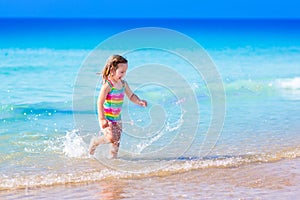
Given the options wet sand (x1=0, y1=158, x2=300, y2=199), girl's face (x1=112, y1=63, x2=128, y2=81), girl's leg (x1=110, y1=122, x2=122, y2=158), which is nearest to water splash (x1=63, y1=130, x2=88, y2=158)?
girl's leg (x1=110, y1=122, x2=122, y2=158)

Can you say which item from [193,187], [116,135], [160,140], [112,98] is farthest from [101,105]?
[160,140]

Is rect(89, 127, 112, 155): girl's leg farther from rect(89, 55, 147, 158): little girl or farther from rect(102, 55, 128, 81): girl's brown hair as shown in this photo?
rect(102, 55, 128, 81): girl's brown hair

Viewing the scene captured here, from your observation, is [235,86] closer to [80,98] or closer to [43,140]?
[80,98]

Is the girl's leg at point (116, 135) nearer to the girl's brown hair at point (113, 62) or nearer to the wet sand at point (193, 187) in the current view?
the girl's brown hair at point (113, 62)

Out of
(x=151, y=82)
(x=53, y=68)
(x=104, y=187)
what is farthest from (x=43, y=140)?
(x=53, y=68)

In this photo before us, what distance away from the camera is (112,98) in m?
6.95

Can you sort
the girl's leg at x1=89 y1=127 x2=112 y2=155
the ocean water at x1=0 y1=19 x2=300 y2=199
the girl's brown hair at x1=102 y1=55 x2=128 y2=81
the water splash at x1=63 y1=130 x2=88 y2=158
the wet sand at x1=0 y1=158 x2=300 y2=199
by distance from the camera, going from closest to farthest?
the wet sand at x1=0 y1=158 x2=300 y2=199 < the ocean water at x1=0 y1=19 x2=300 y2=199 < the girl's brown hair at x1=102 y1=55 x2=128 y2=81 < the girl's leg at x1=89 y1=127 x2=112 y2=155 < the water splash at x1=63 y1=130 x2=88 y2=158

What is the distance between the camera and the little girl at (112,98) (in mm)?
6809

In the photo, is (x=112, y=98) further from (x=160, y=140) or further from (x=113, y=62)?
(x=160, y=140)

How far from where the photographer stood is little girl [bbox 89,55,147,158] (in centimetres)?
681

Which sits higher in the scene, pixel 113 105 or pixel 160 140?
pixel 113 105

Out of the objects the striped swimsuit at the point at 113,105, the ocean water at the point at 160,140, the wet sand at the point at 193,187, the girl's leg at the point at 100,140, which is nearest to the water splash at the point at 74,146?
the ocean water at the point at 160,140

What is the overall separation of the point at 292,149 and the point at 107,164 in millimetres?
2428

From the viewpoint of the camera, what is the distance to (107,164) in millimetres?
6980
